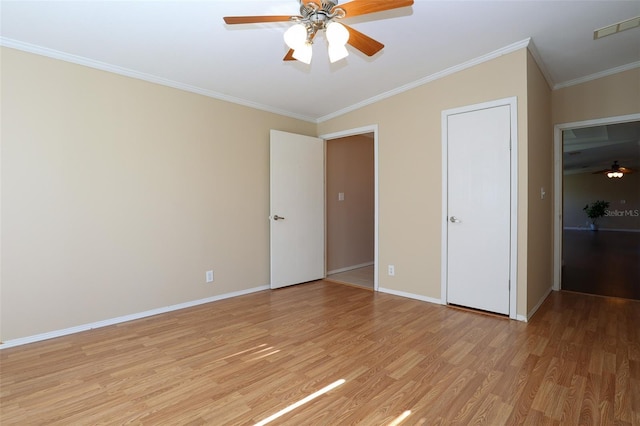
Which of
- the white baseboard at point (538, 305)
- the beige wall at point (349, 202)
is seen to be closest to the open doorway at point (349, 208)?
the beige wall at point (349, 202)

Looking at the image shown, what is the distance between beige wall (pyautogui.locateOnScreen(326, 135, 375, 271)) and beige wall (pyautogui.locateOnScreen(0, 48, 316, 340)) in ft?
4.94

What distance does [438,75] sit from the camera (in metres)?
3.39

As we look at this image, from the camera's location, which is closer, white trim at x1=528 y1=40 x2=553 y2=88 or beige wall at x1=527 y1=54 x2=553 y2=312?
white trim at x1=528 y1=40 x2=553 y2=88

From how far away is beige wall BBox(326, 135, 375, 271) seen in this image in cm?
508

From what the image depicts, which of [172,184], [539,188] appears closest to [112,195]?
[172,184]

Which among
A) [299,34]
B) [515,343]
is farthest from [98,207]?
[515,343]

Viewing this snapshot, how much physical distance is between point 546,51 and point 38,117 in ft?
14.8

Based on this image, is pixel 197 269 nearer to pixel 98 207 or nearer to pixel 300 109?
pixel 98 207

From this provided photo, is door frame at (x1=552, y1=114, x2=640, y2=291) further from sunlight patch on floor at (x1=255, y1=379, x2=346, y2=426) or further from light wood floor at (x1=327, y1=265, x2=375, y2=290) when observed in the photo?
sunlight patch on floor at (x1=255, y1=379, x2=346, y2=426)

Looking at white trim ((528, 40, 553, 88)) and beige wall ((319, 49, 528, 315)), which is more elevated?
white trim ((528, 40, 553, 88))

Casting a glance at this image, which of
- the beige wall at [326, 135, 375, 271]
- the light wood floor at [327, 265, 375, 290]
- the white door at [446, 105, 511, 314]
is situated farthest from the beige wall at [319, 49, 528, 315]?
the beige wall at [326, 135, 375, 271]

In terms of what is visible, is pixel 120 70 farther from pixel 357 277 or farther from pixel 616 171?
pixel 616 171

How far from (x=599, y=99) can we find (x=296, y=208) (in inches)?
150

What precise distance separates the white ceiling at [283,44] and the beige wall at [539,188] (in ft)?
0.97
